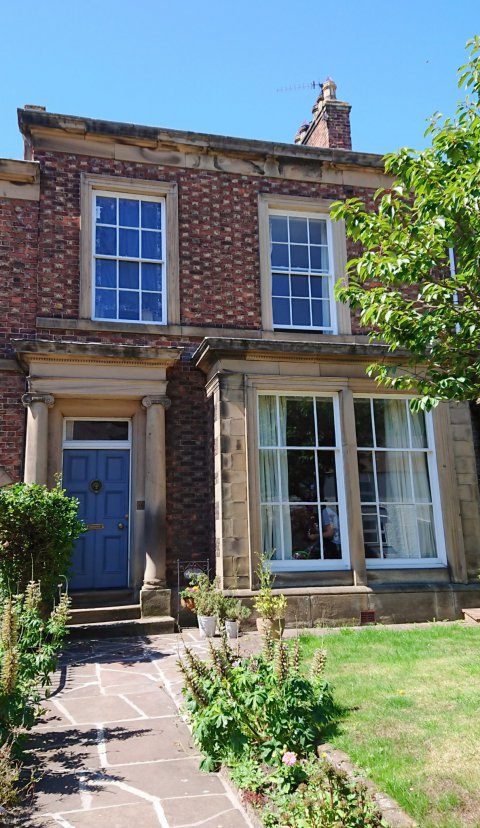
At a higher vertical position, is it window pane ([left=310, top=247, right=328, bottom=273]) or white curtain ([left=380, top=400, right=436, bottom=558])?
window pane ([left=310, top=247, right=328, bottom=273])

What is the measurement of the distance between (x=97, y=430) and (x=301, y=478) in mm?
3154

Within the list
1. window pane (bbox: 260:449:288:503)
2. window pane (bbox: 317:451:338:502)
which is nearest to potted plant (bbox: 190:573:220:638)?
window pane (bbox: 260:449:288:503)

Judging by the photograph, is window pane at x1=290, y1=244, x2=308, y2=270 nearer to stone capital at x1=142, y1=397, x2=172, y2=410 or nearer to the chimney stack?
the chimney stack

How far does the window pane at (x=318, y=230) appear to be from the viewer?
1114cm

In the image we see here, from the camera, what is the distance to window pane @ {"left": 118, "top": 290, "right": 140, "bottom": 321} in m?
10.0

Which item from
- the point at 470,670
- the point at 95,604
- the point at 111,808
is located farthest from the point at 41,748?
the point at 95,604

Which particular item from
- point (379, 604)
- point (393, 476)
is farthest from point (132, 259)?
point (379, 604)

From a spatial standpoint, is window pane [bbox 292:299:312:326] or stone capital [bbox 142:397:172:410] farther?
window pane [bbox 292:299:312:326]

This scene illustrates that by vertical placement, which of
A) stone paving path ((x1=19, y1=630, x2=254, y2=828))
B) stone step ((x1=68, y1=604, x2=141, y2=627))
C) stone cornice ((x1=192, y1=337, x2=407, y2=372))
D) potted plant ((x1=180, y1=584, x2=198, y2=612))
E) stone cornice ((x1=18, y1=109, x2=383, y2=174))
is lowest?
stone paving path ((x1=19, y1=630, x2=254, y2=828))

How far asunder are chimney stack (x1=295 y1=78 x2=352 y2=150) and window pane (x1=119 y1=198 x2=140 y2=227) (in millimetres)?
3871

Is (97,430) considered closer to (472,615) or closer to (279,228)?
(279,228)

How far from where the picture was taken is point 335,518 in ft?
30.2

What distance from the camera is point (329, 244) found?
11070 mm

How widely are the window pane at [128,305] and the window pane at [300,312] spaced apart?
103 inches
